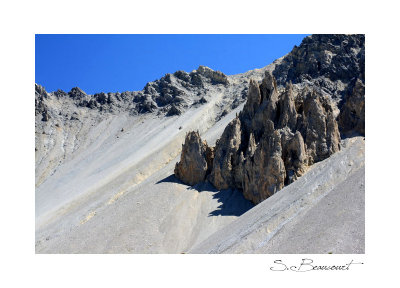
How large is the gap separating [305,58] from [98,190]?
156ft

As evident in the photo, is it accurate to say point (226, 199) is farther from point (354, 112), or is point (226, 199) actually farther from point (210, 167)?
point (354, 112)

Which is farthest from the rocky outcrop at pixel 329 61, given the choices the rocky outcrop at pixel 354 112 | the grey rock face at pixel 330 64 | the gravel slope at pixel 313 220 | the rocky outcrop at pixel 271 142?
the gravel slope at pixel 313 220

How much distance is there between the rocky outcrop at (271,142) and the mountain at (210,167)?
0.12m

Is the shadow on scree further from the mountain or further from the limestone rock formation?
the limestone rock formation

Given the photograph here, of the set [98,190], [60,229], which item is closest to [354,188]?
[60,229]

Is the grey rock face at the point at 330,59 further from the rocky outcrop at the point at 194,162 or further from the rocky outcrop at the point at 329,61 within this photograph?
the rocky outcrop at the point at 194,162

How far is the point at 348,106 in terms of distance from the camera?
45000mm

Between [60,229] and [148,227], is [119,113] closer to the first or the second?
[60,229]

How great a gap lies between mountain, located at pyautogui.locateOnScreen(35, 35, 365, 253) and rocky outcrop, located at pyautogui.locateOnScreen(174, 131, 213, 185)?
12 cm

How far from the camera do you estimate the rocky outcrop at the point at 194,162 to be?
42594 millimetres

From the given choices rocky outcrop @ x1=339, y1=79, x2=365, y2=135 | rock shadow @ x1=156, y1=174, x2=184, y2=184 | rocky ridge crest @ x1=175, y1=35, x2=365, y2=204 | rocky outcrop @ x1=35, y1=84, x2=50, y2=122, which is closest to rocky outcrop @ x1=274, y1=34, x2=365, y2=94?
rocky ridge crest @ x1=175, y1=35, x2=365, y2=204

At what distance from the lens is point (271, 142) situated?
3716 cm

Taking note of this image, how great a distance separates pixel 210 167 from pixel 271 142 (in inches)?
373

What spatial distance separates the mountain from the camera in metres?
33.3
